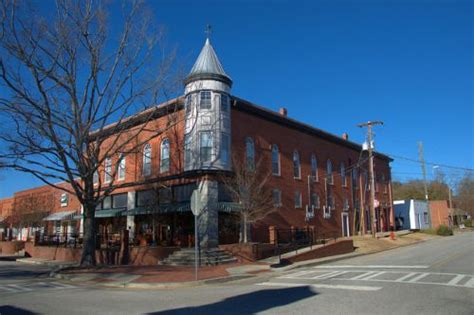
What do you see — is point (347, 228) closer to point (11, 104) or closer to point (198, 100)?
point (198, 100)

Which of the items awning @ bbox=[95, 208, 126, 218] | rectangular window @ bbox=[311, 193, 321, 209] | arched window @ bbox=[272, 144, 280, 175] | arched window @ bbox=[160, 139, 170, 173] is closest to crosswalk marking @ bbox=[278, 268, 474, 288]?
arched window @ bbox=[160, 139, 170, 173]

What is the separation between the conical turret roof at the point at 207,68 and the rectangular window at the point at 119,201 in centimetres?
1073

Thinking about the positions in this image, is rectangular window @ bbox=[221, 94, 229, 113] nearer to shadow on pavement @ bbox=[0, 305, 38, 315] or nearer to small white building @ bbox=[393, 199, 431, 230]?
shadow on pavement @ bbox=[0, 305, 38, 315]

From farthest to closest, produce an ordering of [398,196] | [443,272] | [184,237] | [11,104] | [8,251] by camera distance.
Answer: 1. [398,196]
2. [8,251]
3. [184,237]
4. [11,104]
5. [443,272]

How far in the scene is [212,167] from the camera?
26.2 m

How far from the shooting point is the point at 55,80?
20.1 metres

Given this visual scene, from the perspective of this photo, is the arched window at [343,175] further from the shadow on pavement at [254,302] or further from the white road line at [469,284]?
the shadow on pavement at [254,302]

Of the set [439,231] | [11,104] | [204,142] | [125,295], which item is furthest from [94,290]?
[439,231]

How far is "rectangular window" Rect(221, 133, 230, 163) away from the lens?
88.4ft

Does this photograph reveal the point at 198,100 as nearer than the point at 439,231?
Yes

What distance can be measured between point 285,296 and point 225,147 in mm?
16793

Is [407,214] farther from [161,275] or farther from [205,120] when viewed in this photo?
[161,275]

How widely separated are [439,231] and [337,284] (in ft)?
130

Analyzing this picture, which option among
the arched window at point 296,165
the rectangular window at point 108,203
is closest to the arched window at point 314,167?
the arched window at point 296,165
